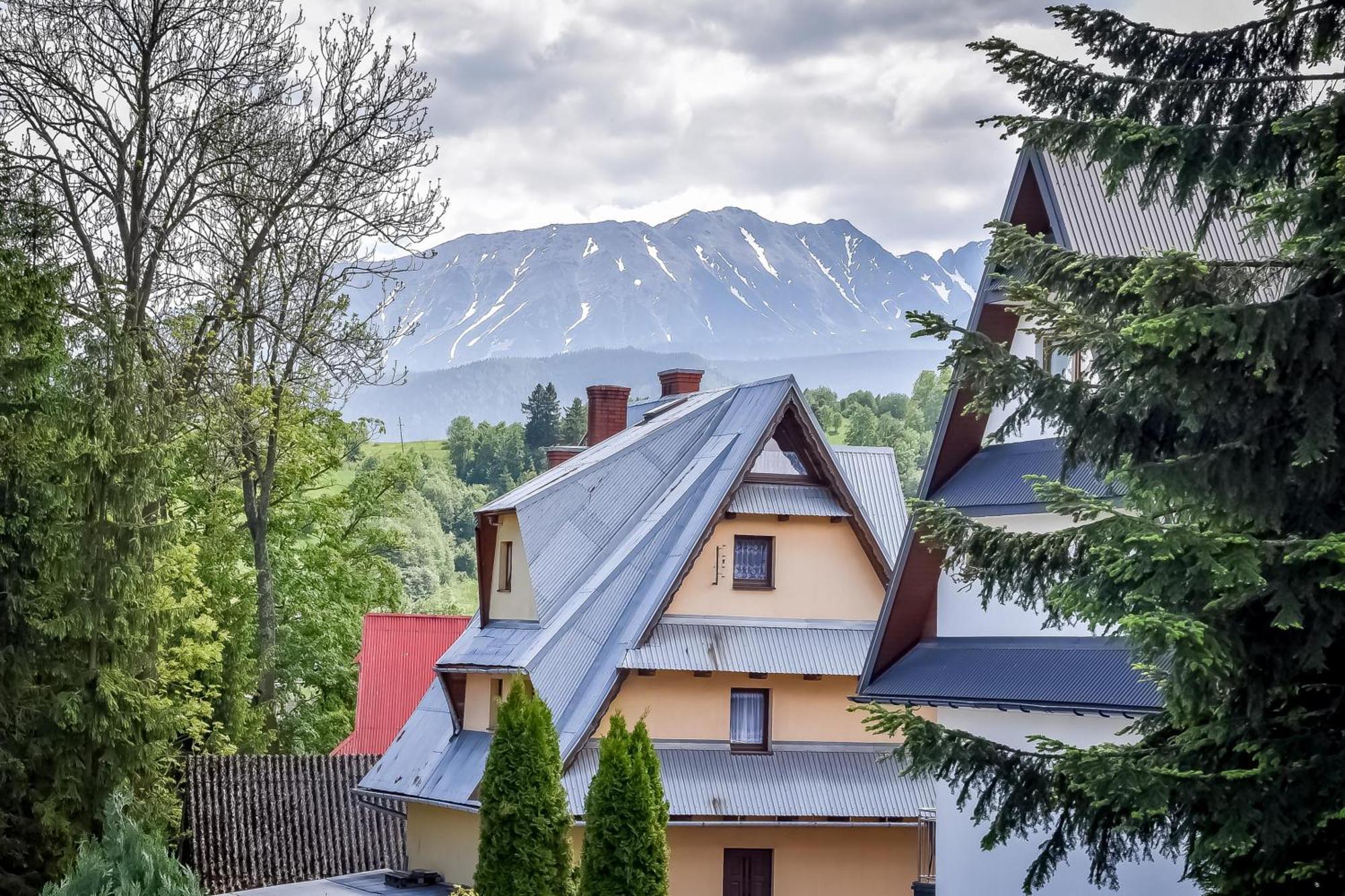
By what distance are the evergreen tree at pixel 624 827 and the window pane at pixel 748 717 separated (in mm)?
4351

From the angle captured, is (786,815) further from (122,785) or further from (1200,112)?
(1200,112)

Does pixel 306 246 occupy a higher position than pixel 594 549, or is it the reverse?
pixel 306 246

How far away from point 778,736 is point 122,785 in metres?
9.47

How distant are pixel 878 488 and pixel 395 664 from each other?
15.0 m

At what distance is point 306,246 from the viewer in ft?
89.7

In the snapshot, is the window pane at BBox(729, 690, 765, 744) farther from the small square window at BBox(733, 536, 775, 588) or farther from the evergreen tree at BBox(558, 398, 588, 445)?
the evergreen tree at BBox(558, 398, 588, 445)

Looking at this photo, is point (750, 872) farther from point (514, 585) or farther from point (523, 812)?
point (514, 585)

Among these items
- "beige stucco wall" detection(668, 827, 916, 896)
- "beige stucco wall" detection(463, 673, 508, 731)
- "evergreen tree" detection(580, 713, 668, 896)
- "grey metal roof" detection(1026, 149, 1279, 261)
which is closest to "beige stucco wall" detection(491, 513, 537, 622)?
"beige stucco wall" detection(463, 673, 508, 731)

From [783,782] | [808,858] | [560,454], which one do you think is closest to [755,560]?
[783,782]

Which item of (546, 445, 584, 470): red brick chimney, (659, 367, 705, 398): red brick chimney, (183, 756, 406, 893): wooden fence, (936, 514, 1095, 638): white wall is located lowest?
(183, 756, 406, 893): wooden fence

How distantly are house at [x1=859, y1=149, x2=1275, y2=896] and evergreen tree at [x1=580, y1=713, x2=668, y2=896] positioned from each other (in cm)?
427

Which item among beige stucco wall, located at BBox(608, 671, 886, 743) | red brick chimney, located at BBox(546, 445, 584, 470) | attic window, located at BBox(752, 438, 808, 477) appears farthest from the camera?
red brick chimney, located at BBox(546, 445, 584, 470)

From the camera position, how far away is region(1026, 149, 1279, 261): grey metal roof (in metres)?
14.1

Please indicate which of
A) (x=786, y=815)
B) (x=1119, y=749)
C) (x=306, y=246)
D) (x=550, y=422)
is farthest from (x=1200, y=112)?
(x=550, y=422)
